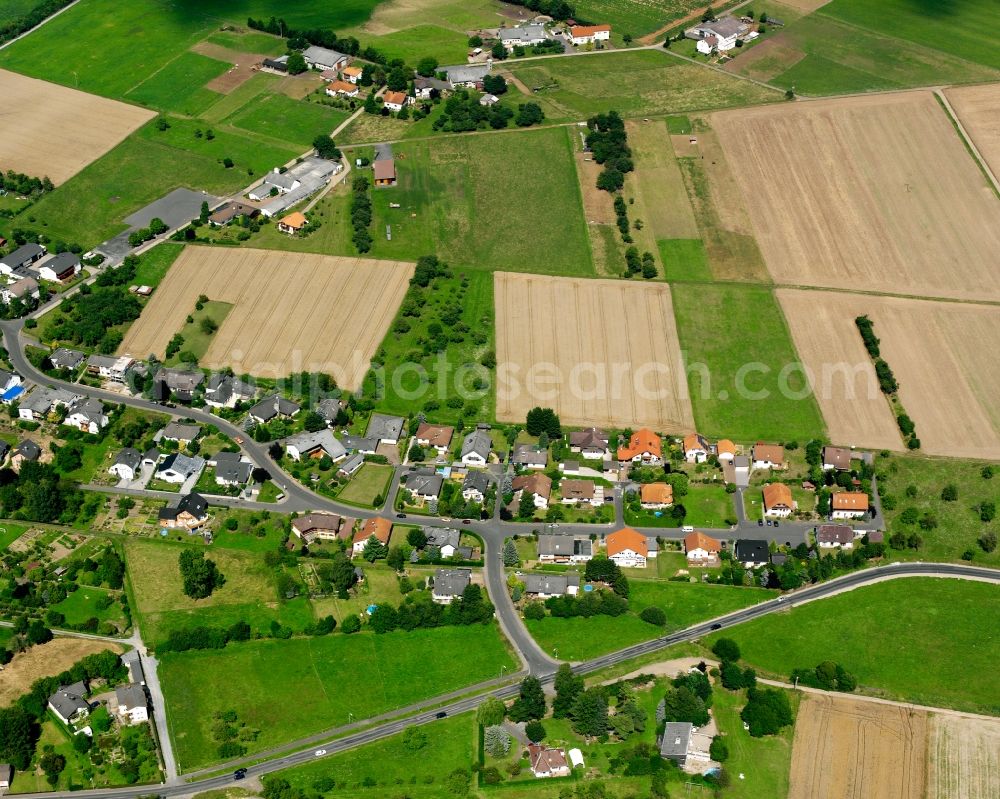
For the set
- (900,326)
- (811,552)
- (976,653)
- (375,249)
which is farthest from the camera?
(375,249)

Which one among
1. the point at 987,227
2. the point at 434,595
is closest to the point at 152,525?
the point at 434,595

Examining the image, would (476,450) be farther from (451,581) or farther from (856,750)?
(856,750)

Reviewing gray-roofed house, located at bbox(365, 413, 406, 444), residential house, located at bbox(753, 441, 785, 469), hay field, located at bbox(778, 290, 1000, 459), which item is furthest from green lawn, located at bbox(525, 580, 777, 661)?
gray-roofed house, located at bbox(365, 413, 406, 444)

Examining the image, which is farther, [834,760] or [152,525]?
[152,525]

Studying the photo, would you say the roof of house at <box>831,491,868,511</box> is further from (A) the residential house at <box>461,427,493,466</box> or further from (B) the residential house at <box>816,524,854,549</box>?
(A) the residential house at <box>461,427,493,466</box>

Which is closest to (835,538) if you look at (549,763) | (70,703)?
(549,763)

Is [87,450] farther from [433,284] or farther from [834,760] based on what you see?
[834,760]

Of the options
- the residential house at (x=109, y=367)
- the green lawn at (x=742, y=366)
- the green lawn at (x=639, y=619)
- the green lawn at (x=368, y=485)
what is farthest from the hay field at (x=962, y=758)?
the residential house at (x=109, y=367)
